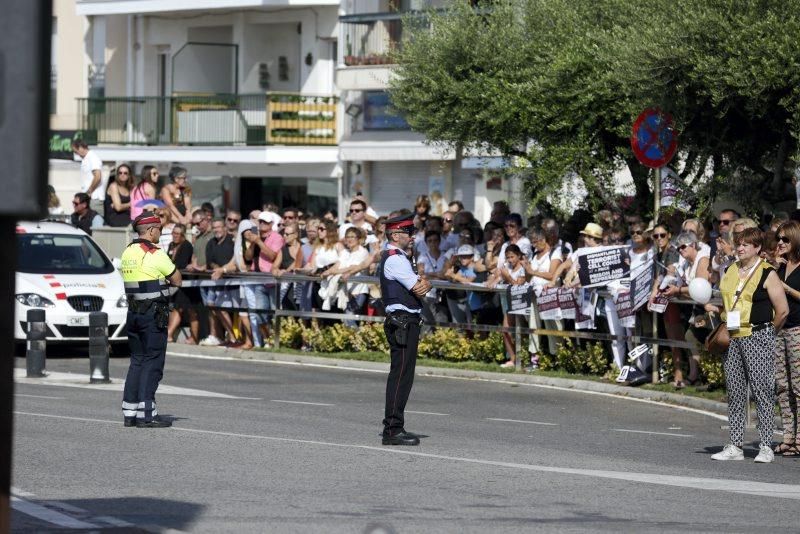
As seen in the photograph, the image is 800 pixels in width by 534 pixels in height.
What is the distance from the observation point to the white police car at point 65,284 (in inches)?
836

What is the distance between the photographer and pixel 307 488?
1055cm

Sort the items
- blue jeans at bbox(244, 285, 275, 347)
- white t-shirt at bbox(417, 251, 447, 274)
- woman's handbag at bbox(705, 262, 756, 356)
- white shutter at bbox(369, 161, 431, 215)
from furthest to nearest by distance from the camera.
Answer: white shutter at bbox(369, 161, 431, 215) < blue jeans at bbox(244, 285, 275, 347) < white t-shirt at bbox(417, 251, 447, 274) < woman's handbag at bbox(705, 262, 756, 356)

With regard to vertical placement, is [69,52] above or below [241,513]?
above

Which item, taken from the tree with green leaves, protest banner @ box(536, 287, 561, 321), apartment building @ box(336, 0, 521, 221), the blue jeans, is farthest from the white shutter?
protest banner @ box(536, 287, 561, 321)

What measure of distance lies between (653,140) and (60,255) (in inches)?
364

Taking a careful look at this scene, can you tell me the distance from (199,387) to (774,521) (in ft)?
31.7

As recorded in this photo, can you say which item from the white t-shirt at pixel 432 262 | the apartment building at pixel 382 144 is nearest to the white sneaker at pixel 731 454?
the white t-shirt at pixel 432 262

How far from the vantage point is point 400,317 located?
13289 millimetres

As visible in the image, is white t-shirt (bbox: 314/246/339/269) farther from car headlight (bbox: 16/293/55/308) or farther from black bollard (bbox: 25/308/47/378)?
black bollard (bbox: 25/308/47/378)

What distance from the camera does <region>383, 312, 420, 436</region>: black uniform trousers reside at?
13.1m

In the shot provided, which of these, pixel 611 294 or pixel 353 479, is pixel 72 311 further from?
pixel 353 479

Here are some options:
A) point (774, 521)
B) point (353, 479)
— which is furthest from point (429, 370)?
point (774, 521)

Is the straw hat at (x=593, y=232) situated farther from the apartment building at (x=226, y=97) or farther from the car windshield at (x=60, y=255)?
the apartment building at (x=226, y=97)

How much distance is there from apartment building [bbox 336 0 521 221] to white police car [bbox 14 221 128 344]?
Answer: 43.1 feet
